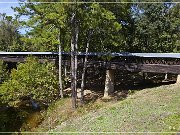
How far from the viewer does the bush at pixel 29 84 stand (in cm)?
2659

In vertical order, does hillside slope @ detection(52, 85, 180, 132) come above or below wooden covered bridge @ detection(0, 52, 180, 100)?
below

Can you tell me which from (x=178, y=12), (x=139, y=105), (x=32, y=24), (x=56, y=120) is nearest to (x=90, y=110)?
(x=56, y=120)

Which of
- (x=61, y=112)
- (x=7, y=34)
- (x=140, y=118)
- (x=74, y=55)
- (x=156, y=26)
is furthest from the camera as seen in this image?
(x=7, y=34)

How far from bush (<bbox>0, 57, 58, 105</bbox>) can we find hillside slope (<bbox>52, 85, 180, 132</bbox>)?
305 inches

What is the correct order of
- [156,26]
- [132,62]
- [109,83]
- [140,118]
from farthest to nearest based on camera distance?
1. [156,26]
2. [109,83]
3. [132,62]
4. [140,118]

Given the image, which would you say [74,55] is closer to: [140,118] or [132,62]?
[132,62]

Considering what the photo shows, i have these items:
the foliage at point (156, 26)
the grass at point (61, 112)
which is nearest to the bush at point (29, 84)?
the grass at point (61, 112)

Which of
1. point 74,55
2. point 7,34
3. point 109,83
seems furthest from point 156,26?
point 7,34

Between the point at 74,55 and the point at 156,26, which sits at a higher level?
the point at 156,26

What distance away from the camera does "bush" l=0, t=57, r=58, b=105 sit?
26594 mm

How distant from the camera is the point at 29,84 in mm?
26969

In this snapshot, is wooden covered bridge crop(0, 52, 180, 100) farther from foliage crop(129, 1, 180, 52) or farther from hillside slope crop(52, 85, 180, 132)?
foliage crop(129, 1, 180, 52)

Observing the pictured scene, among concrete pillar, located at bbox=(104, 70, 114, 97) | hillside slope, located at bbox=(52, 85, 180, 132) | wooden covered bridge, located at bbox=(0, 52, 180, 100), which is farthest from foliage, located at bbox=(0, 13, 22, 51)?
hillside slope, located at bbox=(52, 85, 180, 132)

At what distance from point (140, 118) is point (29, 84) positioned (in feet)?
38.7
